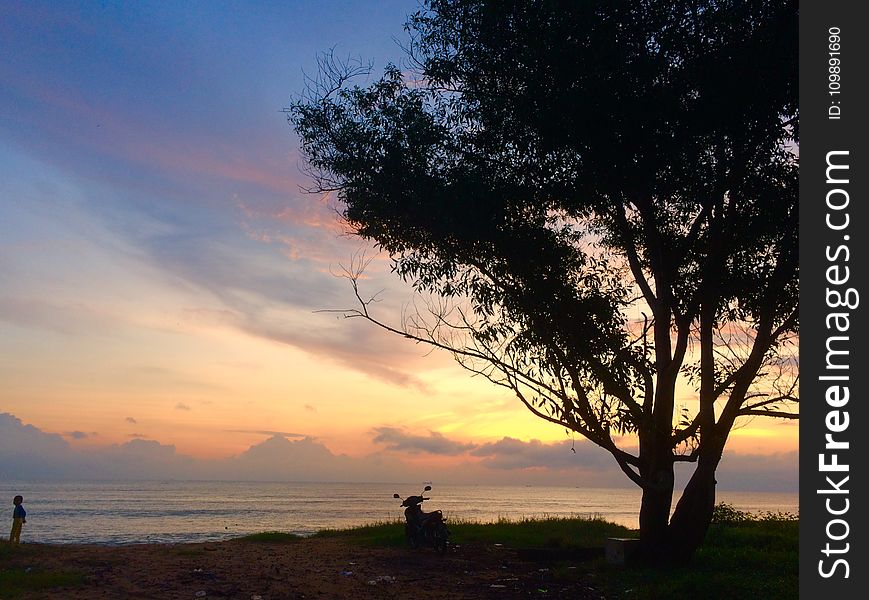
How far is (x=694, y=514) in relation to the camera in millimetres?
17984

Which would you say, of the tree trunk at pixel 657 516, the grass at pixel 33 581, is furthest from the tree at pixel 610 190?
the grass at pixel 33 581

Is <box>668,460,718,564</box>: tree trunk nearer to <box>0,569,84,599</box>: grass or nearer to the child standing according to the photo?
<box>0,569,84,599</box>: grass

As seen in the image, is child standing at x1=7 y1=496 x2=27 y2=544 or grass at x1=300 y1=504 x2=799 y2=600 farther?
child standing at x1=7 y1=496 x2=27 y2=544

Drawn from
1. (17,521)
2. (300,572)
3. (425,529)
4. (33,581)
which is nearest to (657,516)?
(425,529)

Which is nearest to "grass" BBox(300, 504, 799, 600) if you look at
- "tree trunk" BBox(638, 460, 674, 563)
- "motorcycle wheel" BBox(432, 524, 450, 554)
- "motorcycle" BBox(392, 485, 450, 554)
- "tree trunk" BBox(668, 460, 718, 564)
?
"tree trunk" BBox(668, 460, 718, 564)

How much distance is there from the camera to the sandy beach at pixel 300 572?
15922 mm

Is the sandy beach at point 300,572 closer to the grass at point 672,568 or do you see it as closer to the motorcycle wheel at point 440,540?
the motorcycle wheel at point 440,540

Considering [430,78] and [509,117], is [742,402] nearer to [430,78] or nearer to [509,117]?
[509,117]

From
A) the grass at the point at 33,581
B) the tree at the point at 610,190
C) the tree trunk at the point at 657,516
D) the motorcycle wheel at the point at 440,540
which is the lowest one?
the grass at the point at 33,581

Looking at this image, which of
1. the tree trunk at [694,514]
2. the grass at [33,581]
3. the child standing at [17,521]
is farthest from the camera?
the child standing at [17,521]

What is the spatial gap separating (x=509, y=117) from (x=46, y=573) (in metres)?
15.3

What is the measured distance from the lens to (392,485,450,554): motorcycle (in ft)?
72.6

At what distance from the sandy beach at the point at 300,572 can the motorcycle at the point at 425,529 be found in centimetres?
40

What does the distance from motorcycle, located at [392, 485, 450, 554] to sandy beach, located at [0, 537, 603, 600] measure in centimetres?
40
